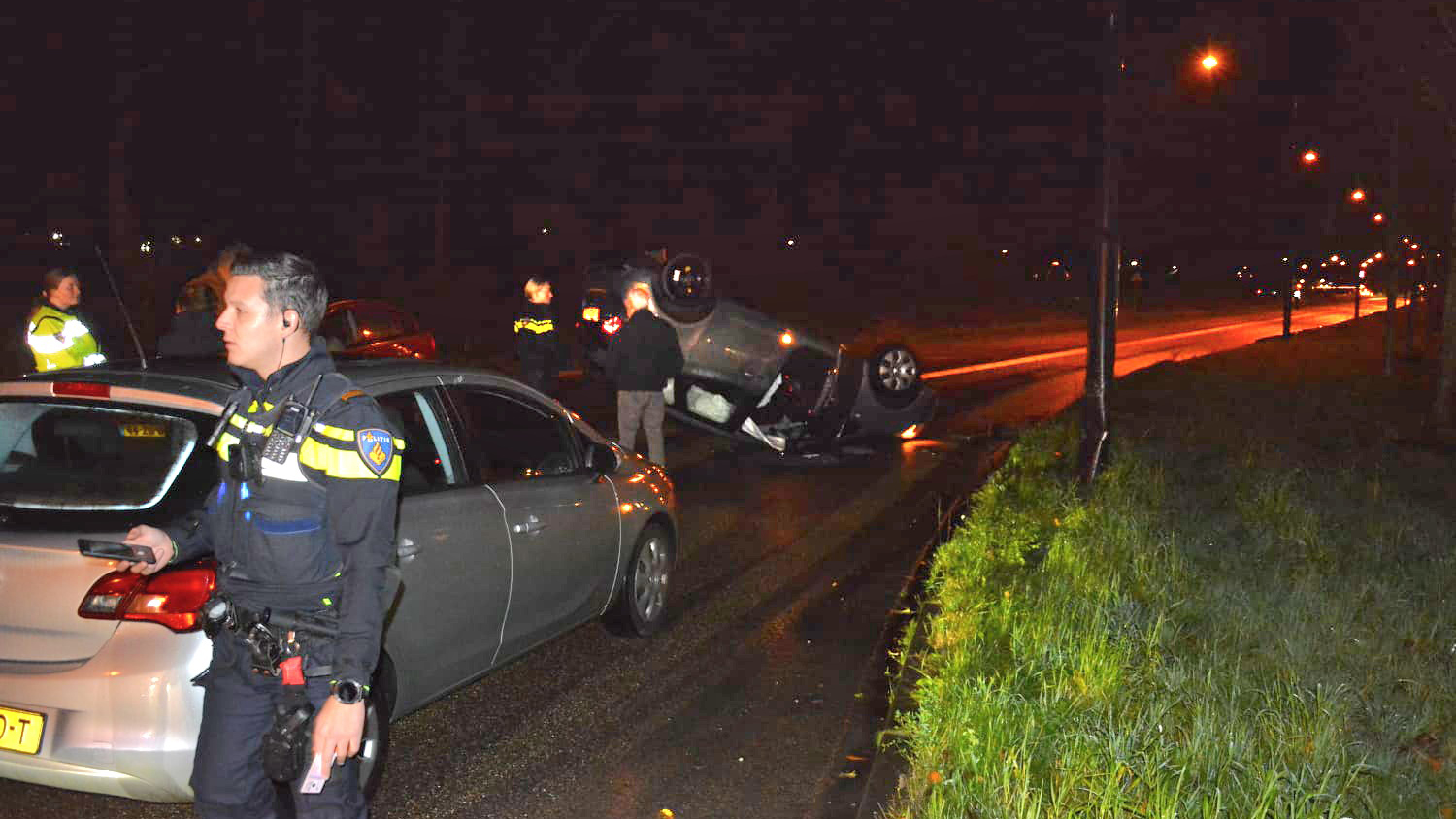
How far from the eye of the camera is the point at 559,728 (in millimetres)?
5293

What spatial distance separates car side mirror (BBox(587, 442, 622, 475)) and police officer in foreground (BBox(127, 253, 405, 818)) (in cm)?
276

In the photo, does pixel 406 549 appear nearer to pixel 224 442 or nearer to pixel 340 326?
pixel 224 442

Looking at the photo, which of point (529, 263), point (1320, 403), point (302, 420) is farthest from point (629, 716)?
point (529, 263)

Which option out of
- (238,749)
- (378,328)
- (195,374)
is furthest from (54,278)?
(378,328)

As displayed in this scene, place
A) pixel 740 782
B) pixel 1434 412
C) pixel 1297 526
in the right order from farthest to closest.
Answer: pixel 1434 412, pixel 1297 526, pixel 740 782

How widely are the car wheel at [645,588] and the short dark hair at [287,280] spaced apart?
11.2 ft

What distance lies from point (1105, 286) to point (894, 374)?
9.37ft

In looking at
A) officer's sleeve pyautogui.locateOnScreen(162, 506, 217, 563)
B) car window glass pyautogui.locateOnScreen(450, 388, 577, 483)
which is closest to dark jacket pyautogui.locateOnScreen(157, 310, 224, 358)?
car window glass pyautogui.locateOnScreen(450, 388, 577, 483)

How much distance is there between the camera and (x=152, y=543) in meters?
3.15

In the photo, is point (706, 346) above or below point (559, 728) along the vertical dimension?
above

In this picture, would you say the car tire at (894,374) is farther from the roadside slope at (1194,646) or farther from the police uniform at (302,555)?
the police uniform at (302,555)

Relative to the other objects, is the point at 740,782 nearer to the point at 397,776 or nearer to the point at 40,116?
the point at 397,776

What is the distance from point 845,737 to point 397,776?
180 centimetres

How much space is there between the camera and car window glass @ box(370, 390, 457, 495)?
15.4 feet
